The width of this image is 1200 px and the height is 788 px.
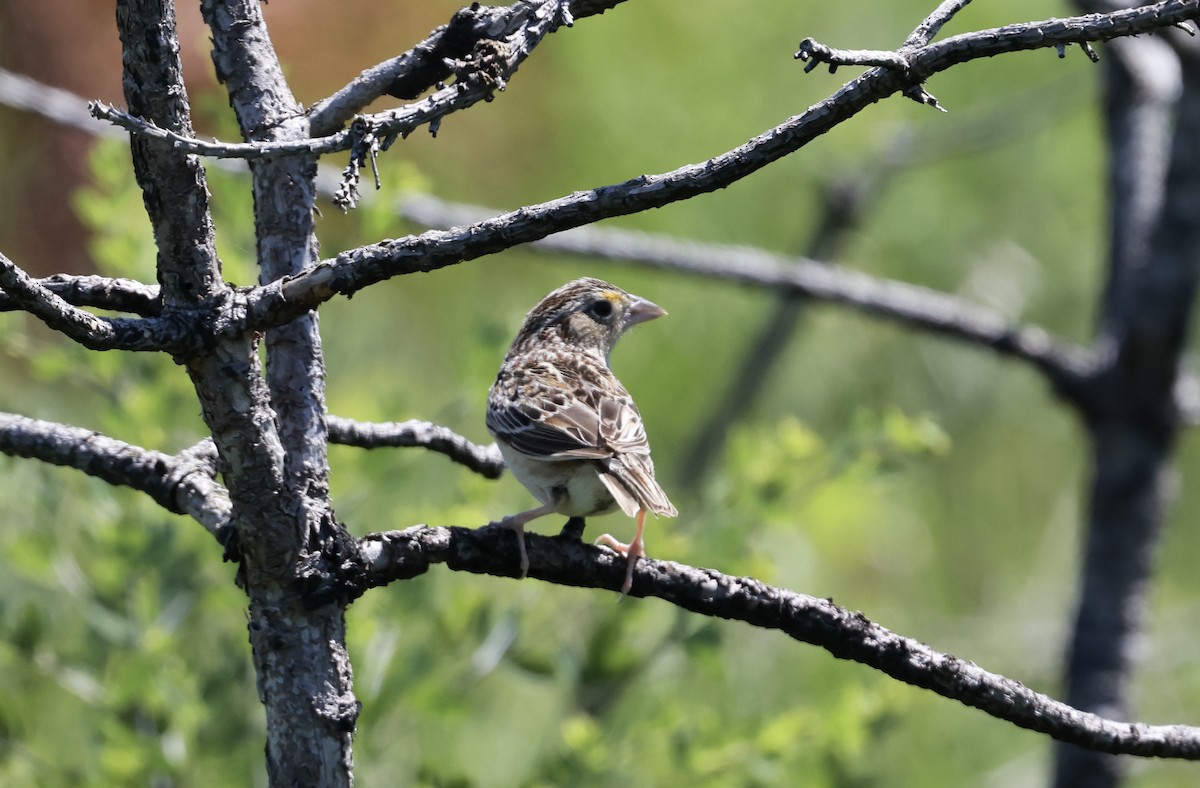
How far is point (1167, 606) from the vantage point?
23.1ft

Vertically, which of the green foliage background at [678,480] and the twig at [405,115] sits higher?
the green foliage background at [678,480]

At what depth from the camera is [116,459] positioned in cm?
209

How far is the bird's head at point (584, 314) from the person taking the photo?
13.0ft

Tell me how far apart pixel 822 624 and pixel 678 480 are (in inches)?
161

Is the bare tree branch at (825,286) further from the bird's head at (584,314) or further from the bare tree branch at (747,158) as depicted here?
the bare tree branch at (747,158)

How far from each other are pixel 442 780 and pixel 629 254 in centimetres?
145

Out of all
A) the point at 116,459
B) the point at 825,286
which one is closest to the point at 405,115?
the point at 116,459

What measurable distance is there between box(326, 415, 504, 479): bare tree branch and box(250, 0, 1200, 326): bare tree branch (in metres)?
0.72

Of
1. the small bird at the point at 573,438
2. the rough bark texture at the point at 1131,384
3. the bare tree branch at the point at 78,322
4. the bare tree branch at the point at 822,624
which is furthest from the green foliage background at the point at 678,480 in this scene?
the bare tree branch at the point at 78,322

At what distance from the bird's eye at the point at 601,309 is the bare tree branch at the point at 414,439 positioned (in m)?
1.39

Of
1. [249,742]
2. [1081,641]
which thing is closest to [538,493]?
[249,742]

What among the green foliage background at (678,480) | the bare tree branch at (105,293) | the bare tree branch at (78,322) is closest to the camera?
the bare tree branch at (78,322)

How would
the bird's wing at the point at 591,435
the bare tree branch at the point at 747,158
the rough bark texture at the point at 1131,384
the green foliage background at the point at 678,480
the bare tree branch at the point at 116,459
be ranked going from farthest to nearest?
the rough bark texture at the point at 1131,384 < the green foliage background at the point at 678,480 < the bird's wing at the point at 591,435 < the bare tree branch at the point at 116,459 < the bare tree branch at the point at 747,158

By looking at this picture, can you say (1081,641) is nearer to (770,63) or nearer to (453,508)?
(453,508)
